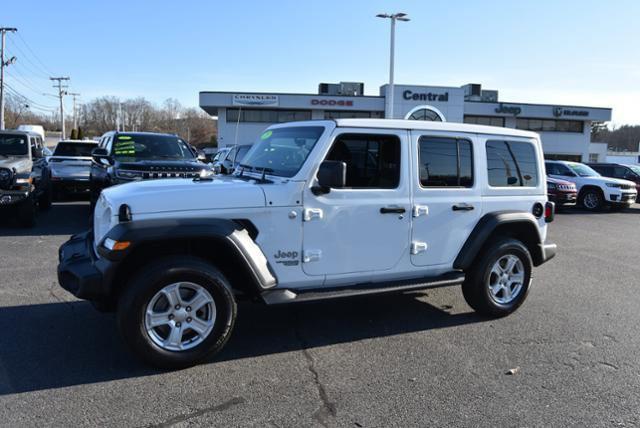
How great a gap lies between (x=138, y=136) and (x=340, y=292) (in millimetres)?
7963

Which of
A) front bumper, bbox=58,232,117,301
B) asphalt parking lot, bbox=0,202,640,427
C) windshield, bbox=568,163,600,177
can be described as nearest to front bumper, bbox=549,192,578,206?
windshield, bbox=568,163,600,177

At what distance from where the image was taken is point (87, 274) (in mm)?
3857

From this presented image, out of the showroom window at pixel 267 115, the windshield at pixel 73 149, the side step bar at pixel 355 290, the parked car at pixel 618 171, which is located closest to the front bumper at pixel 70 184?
the windshield at pixel 73 149

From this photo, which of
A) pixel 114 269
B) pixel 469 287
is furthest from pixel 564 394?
pixel 114 269

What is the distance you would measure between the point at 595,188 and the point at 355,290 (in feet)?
54.0

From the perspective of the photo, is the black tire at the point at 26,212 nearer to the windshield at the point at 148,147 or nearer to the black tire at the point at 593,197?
the windshield at the point at 148,147

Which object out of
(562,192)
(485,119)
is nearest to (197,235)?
(562,192)

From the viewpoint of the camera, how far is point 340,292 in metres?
4.48

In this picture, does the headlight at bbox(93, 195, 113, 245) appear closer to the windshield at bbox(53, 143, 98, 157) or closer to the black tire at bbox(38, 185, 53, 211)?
the black tire at bbox(38, 185, 53, 211)

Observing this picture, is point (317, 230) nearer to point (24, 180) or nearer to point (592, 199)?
point (24, 180)

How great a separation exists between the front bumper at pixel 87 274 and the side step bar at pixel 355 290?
3.89 ft

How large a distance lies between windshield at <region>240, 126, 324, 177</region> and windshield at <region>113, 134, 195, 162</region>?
577cm

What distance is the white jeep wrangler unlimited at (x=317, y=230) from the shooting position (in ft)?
12.7

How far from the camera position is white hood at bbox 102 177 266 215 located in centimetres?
391
